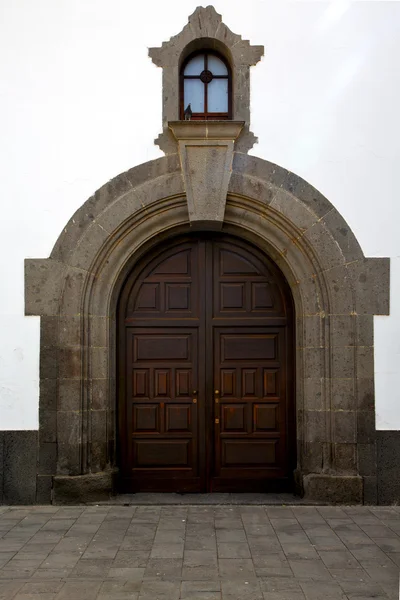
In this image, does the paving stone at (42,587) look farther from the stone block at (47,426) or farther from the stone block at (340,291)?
the stone block at (340,291)

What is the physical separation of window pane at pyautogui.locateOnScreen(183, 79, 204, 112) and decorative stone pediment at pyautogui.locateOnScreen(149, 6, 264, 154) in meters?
0.20

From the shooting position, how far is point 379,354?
6.25 m

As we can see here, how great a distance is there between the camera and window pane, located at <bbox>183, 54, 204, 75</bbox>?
6.58 metres

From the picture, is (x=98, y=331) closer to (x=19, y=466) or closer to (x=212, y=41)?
(x=19, y=466)

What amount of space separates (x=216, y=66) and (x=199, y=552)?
4707mm

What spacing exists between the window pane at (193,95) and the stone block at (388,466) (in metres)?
3.77

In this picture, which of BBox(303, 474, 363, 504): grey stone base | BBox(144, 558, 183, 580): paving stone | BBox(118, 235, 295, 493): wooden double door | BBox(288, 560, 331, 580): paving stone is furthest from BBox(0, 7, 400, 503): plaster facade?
BBox(144, 558, 183, 580): paving stone

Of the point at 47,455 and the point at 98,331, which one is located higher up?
the point at 98,331

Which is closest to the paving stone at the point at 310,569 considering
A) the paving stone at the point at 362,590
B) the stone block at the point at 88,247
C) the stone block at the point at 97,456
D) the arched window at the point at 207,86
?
the paving stone at the point at 362,590

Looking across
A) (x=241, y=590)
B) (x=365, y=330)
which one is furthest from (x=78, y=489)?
(x=365, y=330)

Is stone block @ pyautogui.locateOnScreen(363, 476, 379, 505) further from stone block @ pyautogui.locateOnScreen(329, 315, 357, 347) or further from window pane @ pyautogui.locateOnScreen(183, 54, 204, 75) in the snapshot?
window pane @ pyautogui.locateOnScreen(183, 54, 204, 75)

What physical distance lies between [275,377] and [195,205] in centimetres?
198

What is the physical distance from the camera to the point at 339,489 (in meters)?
6.15

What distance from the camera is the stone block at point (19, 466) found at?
20.4ft
